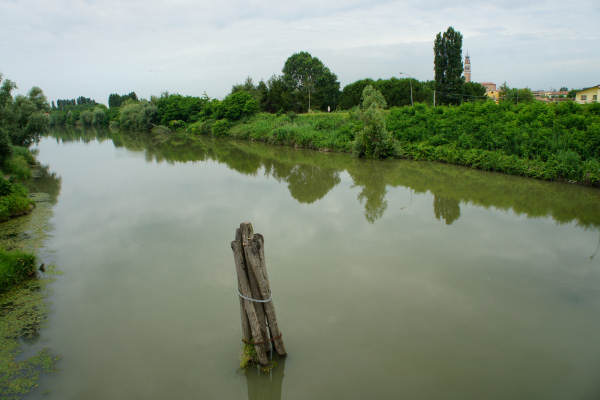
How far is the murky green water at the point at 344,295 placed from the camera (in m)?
4.50

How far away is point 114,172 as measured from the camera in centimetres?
1927

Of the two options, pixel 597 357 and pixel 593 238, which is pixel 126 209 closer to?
pixel 597 357

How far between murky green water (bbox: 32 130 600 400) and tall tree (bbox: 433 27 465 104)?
24.9m

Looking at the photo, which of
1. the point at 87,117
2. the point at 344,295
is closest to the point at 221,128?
the point at 344,295

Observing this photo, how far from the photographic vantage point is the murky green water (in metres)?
4.50

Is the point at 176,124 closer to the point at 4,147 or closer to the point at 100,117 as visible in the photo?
the point at 100,117

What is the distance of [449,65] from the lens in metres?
35.5

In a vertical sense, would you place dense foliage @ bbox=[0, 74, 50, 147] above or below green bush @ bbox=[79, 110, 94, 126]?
below

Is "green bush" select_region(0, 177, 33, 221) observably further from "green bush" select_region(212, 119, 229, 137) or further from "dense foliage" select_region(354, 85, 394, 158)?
"green bush" select_region(212, 119, 229, 137)

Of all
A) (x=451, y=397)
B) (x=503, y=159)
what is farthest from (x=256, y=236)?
(x=503, y=159)

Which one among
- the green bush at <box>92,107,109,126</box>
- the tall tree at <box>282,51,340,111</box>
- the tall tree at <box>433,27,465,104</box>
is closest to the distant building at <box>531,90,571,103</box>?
the tall tree at <box>433,27,465,104</box>

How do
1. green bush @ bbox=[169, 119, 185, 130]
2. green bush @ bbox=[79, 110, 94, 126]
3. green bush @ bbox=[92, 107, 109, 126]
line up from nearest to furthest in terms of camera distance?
green bush @ bbox=[169, 119, 185, 130]
green bush @ bbox=[92, 107, 109, 126]
green bush @ bbox=[79, 110, 94, 126]

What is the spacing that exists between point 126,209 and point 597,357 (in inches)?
453

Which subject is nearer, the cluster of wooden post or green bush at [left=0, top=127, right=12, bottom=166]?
the cluster of wooden post
